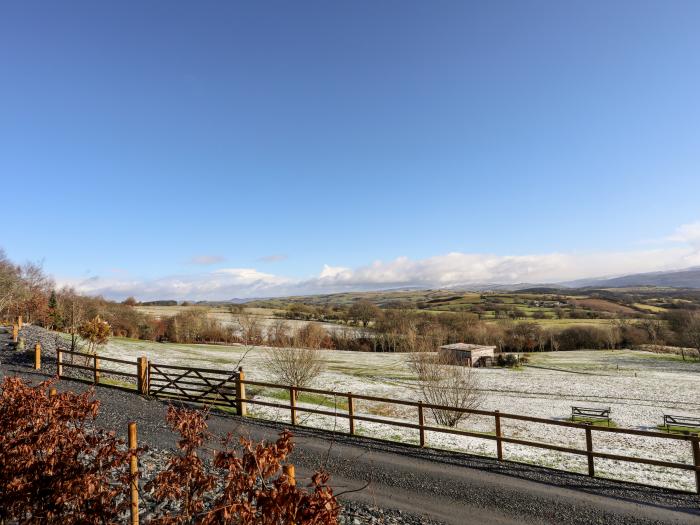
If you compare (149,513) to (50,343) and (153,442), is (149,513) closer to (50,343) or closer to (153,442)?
(153,442)

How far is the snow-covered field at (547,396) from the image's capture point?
51.5 ft

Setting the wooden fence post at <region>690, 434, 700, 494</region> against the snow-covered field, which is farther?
the snow-covered field

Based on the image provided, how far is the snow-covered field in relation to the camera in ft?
51.5

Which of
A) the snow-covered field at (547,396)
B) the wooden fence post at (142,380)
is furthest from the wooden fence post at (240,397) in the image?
the wooden fence post at (142,380)

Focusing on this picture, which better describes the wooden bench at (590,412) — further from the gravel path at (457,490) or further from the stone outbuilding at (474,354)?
the stone outbuilding at (474,354)

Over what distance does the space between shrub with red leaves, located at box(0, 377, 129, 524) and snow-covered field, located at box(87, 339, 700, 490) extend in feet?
21.8

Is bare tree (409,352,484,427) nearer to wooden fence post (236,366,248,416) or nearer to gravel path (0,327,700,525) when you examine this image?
gravel path (0,327,700,525)

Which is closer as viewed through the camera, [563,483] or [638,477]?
[563,483]

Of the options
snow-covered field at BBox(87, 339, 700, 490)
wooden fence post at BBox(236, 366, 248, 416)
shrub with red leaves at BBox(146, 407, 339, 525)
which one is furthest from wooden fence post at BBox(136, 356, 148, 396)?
shrub with red leaves at BBox(146, 407, 339, 525)

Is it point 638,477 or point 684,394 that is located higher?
point 638,477

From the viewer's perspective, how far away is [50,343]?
32281 mm

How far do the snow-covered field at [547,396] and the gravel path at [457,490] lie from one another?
168 centimetres

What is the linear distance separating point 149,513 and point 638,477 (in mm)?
13752

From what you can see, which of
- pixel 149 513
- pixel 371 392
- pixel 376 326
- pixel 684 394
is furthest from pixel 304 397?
pixel 376 326
